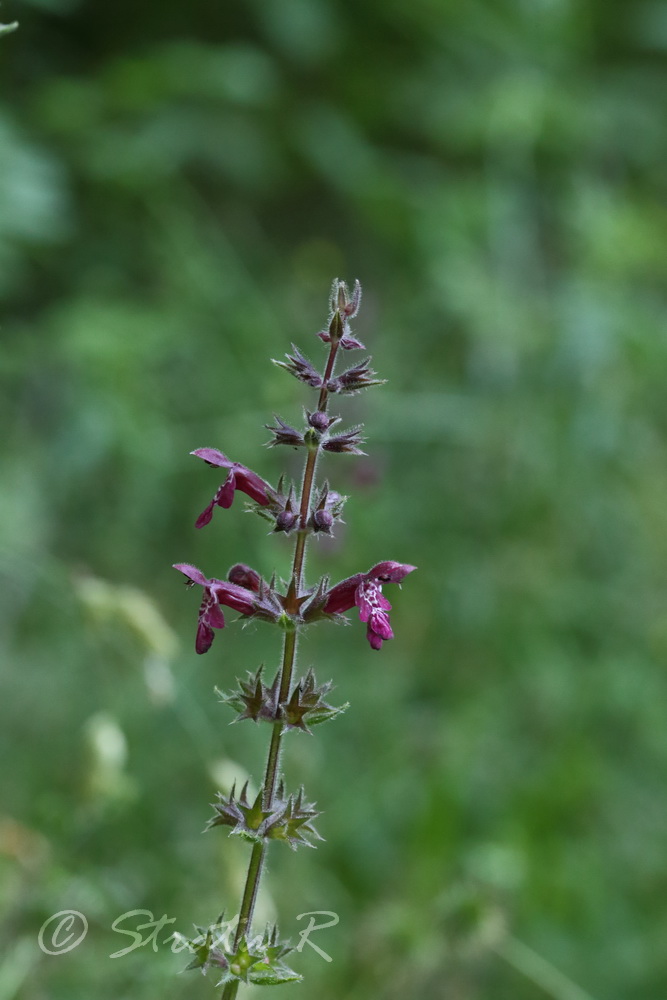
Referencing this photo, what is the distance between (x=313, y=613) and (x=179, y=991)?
115cm

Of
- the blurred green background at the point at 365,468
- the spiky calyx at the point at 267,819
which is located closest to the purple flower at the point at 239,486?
the spiky calyx at the point at 267,819

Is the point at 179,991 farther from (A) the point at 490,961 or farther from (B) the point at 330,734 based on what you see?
(B) the point at 330,734

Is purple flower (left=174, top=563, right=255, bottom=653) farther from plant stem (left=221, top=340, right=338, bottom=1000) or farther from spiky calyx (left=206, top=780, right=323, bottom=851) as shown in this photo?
spiky calyx (left=206, top=780, right=323, bottom=851)

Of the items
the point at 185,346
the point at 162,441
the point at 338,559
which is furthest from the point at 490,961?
the point at 185,346

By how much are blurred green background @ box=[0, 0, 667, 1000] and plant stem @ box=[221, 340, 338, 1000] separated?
61 centimetres

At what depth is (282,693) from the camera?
1571 millimetres

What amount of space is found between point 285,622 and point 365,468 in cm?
235

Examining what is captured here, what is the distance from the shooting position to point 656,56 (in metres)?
7.10

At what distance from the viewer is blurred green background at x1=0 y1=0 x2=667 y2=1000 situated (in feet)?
8.88
